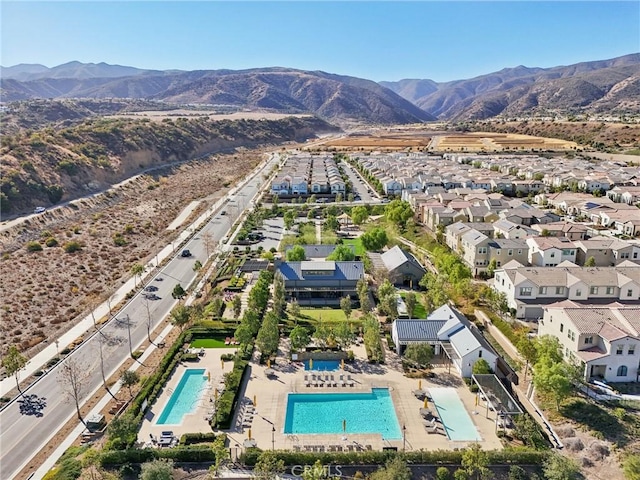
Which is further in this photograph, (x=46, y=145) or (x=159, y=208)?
(x=46, y=145)

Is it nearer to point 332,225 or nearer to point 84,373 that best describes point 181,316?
point 84,373

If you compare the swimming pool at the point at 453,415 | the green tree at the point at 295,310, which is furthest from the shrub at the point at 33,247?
the swimming pool at the point at 453,415

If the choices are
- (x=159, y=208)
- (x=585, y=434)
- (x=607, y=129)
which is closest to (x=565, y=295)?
(x=585, y=434)

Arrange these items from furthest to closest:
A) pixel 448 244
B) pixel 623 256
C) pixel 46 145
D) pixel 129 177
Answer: pixel 129 177, pixel 46 145, pixel 448 244, pixel 623 256

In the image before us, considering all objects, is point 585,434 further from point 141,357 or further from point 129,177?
point 129,177

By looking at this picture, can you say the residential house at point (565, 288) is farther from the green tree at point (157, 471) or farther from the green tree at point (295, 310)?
the green tree at point (157, 471)

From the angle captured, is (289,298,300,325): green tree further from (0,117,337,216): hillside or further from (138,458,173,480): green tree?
(0,117,337,216): hillside

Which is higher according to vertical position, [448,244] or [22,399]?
[448,244]
